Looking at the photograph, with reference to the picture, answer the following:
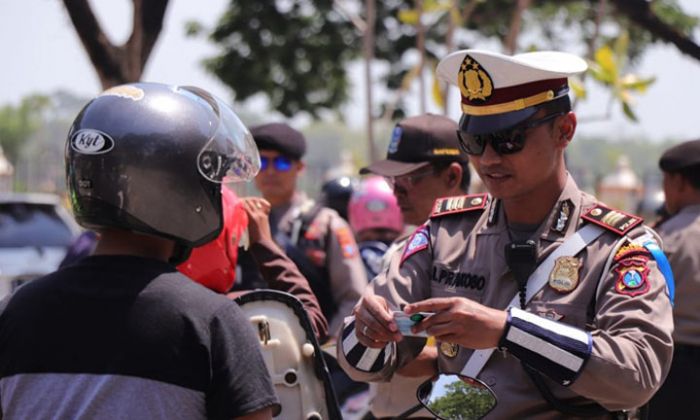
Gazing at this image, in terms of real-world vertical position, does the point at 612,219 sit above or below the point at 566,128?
below

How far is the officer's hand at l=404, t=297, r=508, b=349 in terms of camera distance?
2.43m

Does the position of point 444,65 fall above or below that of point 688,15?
above

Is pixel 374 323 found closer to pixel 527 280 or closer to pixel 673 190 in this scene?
pixel 527 280

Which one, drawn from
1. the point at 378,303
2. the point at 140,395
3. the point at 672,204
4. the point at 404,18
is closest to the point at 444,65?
the point at 378,303

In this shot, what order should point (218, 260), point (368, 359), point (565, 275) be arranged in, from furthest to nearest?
point (218, 260), point (368, 359), point (565, 275)

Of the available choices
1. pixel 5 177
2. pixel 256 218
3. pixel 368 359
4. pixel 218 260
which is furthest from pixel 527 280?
pixel 5 177

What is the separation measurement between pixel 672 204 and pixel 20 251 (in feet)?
25.8

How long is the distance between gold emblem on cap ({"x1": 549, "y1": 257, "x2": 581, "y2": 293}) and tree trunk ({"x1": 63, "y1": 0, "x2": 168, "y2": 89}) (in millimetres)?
4249

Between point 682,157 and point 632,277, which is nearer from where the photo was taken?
point 632,277

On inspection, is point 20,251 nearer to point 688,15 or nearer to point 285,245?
point 285,245

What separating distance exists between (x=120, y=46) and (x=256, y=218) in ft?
10.7

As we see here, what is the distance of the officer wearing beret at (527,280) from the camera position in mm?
2479

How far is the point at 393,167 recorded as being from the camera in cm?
414

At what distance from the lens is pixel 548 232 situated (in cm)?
282
